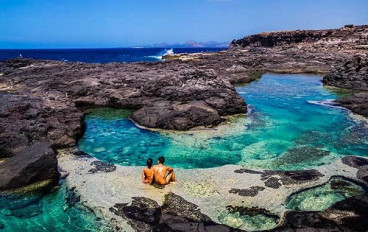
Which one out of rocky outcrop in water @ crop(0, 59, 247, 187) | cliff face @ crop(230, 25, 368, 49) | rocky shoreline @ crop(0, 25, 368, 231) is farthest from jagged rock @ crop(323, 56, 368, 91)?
cliff face @ crop(230, 25, 368, 49)

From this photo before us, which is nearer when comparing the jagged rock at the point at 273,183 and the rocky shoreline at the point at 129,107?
the rocky shoreline at the point at 129,107

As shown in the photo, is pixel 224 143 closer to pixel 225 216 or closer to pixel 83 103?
pixel 225 216

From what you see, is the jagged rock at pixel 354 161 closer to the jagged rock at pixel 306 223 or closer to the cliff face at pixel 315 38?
the jagged rock at pixel 306 223

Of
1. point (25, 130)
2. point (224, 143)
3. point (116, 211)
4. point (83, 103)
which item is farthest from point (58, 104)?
point (116, 211)

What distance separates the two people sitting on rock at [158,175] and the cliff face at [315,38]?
73.2 metres

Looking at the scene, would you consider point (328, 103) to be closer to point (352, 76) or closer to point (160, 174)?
point (352, 76)

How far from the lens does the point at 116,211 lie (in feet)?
35.1

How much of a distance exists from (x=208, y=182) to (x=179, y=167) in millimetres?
2452

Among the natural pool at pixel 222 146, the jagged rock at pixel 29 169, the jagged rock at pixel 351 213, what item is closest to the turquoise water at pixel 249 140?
the natural pool at pixel 222 146

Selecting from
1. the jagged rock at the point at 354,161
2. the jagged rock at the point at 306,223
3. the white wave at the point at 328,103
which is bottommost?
the white wave at the point at 328,103

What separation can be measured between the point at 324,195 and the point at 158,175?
589cm

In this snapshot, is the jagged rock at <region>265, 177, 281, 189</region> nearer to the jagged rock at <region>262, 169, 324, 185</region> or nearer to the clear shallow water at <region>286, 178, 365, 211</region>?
the jagged rock at <region>262, 169, 324, 185</region>

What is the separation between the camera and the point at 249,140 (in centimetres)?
1845

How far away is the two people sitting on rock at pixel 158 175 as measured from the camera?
1248cm
